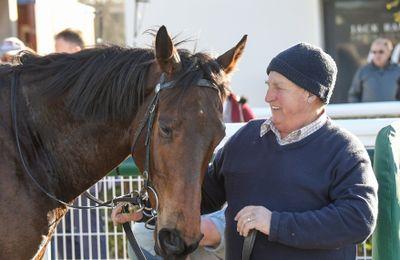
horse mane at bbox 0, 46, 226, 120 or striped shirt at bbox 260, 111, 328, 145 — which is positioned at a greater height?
horse mane at bbox 0, 46, 226, 120

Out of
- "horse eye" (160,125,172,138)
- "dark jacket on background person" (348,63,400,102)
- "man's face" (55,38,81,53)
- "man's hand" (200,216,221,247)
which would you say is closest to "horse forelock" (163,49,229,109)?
"horse eye" (160,125,172,138)

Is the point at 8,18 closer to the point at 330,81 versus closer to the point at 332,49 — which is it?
the point at 332,49

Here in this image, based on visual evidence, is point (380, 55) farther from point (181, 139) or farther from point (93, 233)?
point (181, 139)

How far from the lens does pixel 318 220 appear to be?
3.01 metres

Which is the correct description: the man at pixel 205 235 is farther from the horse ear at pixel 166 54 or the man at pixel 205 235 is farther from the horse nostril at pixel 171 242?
the horse ear at pixel 166 54

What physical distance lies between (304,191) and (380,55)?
638cm

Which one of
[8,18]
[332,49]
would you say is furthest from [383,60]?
[8,18]

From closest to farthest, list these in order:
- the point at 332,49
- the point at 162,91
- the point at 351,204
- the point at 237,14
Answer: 1. the point at 351,204
2. the point at 162,91
3. the point at 237,14
4. the point at 332,49

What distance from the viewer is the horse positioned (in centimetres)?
304

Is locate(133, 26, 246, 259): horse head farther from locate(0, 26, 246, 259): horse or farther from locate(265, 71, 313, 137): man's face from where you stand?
locate(265, 71, 313, 137): man's face

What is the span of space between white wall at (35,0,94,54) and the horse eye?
617 cm

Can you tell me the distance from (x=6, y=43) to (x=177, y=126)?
3.64 m

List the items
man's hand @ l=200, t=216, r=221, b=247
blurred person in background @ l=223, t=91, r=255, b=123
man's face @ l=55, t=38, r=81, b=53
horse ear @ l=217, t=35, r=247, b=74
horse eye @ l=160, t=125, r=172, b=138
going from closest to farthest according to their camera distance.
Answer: horse eye @ l=160, t=125, r=172, b=138 < horse ear @ l=217, t=35, r=247, b=74 < man's hand @ l=200, t=216, r=221, b=247 < man's face @ l=55, t=38, r=81, b=53 < blurred person in background @ l=223, t=91, r=255, b=123

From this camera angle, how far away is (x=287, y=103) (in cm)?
319
